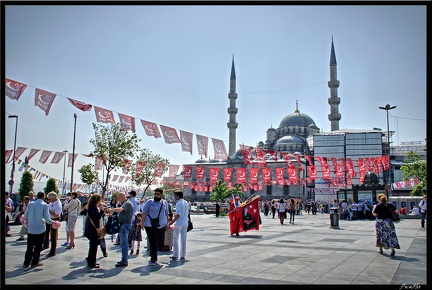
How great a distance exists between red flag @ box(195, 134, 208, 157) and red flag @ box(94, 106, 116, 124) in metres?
5.97

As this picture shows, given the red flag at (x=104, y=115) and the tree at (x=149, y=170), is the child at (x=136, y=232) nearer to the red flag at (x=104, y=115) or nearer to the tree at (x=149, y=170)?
the red flag at (x=104, y=115)

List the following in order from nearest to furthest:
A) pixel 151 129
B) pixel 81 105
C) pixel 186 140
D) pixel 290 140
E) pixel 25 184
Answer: pixel 81 105 → pixel 151 129 → pixel 186 140 → pixel 25 184 → pixel 290 140

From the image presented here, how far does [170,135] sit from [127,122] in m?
2.72

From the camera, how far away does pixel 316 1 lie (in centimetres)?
629

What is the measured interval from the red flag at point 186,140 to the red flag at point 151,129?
1.71m

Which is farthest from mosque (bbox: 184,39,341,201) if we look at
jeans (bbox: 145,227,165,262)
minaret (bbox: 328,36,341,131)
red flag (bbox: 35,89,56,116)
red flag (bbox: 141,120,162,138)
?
jeans (bbox: 145,227,165,262)

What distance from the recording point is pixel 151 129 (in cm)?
1872

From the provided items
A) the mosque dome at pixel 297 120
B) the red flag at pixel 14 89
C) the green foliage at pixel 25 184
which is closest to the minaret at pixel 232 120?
the mosque dome at pixel 297 120

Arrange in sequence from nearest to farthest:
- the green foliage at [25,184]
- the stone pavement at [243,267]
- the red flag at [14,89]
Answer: the stone pavement at [243,267] → the red flag at [14,89] → the green foliage at [25,184]

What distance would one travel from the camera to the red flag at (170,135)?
1923 cm

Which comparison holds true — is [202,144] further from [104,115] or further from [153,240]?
[153,240]

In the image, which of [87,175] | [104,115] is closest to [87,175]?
[87,175]

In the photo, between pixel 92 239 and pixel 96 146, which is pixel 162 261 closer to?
pixel 92 239

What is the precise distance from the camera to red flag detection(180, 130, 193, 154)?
20484 mm
